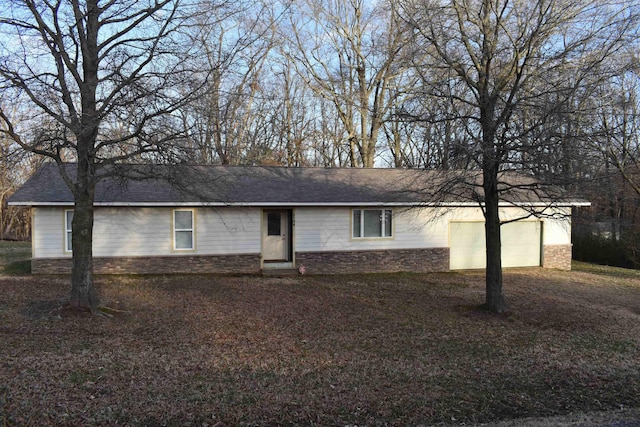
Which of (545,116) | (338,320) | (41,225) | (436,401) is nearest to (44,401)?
(436,401)

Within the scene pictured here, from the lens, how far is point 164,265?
46.6 feet

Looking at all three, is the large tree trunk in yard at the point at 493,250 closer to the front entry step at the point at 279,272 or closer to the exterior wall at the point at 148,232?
the front entry step at the point at 279,272

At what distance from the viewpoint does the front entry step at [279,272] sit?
47.3 feet

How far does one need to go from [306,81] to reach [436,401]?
26.8 m

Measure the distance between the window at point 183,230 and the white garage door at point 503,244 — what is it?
8.90 meters

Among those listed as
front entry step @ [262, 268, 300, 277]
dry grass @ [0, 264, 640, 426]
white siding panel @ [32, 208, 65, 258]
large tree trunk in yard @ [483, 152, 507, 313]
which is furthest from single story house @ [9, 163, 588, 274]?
large tree trunk in yard @ [483, 152, 507, 313]

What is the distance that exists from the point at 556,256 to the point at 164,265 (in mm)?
13922

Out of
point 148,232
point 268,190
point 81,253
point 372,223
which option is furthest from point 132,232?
point 372,223

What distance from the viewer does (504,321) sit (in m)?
9.06

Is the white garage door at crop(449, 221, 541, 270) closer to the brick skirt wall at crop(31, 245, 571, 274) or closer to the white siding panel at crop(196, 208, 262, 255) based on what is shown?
the brick skirt wall at crop(31, 245, 571, 274)

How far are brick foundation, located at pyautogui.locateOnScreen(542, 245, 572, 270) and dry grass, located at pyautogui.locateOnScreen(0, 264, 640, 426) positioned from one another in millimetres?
5480

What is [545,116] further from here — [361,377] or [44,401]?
[44,401]

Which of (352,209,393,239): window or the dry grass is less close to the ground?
(352,209,393,239): window

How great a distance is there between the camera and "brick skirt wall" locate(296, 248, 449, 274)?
596 inches
